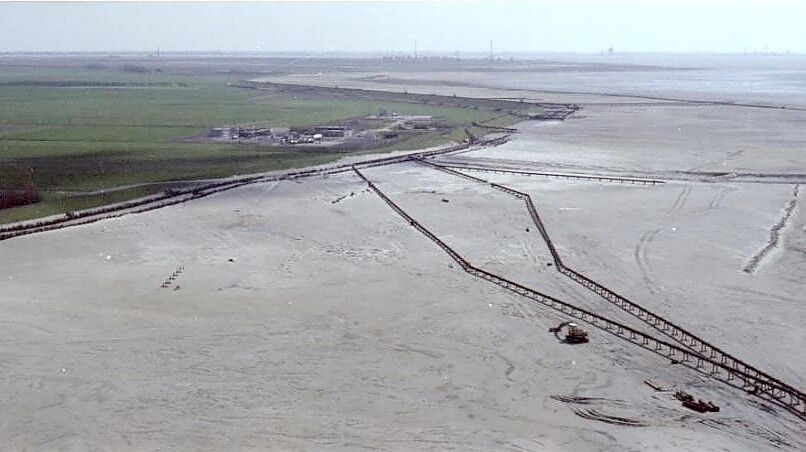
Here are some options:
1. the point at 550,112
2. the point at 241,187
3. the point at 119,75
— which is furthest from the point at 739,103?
the point at 119,75

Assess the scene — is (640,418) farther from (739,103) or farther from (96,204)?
(739,103)

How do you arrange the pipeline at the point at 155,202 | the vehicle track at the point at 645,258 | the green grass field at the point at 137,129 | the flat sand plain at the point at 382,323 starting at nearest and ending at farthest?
the flat sand plain at the point at 382,323 < the vehicle track at the point at 645,258 < the pipeline at the point at 155,202 < the green grass field at the point at 137,129

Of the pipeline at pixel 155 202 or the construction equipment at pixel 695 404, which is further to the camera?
the pipeline at pixel 155 202

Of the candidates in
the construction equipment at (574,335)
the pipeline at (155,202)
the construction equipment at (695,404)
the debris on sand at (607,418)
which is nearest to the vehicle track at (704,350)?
the construction equipment at (695,404)

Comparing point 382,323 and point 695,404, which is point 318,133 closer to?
point 382,323

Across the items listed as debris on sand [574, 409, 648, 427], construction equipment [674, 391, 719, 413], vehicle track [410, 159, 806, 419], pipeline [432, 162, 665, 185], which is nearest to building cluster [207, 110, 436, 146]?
pipeline [432, 162, 665, 185]

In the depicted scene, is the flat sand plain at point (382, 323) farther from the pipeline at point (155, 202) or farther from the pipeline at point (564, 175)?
the pipeline at point (564, 175)

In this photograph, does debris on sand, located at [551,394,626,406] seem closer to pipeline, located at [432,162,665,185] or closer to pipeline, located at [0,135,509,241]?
pipeline, located at [0,135,509,241]
